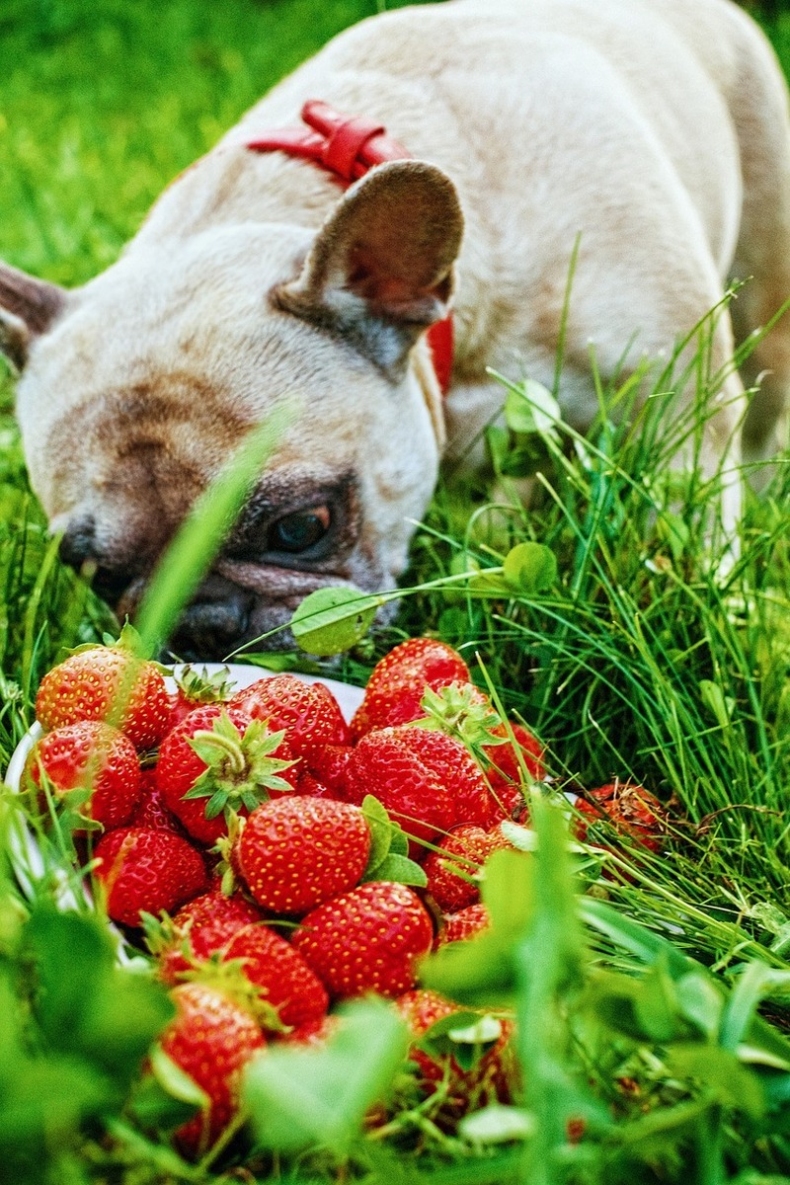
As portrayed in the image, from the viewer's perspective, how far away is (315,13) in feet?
19.4

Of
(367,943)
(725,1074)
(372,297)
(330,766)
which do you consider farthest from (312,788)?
(372,297)

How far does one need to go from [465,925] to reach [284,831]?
21cm

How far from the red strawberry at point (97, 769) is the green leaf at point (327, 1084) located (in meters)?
0.47

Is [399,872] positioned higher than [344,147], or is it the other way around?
[344,147]

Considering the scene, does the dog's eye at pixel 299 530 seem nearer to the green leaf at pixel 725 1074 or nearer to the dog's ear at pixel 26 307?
the dog's ear at pixel 26 307

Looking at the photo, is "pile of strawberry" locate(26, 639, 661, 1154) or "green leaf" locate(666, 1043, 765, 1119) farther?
"pile of strawberry" locate(26, 639, 661, 1154)

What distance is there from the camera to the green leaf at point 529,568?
1661 millimetres

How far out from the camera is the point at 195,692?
1.40 metres

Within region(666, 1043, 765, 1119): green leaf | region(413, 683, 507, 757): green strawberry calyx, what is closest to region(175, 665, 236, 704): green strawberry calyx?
region(413, 683, 507, 757): green strawberry calyx

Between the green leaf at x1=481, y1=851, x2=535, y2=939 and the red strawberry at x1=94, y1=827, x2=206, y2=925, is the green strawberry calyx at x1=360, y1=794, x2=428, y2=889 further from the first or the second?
the green leaf at x1=481, y1=851, x2=535, y2=939

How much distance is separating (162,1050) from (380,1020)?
0.74ft

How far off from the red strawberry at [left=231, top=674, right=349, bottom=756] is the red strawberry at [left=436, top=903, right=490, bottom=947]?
276mm

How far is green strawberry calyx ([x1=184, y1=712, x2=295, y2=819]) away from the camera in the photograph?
119cm

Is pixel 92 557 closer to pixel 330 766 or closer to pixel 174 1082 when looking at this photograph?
pixel 330 766
